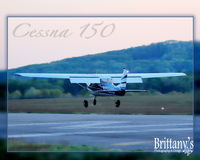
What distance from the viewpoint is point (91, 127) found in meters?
23.7

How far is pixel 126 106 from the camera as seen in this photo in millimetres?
35844

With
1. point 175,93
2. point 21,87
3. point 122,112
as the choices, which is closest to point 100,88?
point 122,112

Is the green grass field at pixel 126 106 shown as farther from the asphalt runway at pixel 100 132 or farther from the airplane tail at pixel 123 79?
the asphalt runway at pixel 100 132

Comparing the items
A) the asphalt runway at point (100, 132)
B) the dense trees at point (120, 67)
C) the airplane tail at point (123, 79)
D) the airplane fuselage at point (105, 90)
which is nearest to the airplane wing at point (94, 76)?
the airplane tail at point (123, 79)

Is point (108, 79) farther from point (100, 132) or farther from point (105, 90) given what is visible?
point (100, 132)

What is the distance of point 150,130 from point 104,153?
6983mm

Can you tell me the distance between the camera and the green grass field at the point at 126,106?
33.8m

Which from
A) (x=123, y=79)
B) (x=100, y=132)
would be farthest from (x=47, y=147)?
(x=123, y=79)

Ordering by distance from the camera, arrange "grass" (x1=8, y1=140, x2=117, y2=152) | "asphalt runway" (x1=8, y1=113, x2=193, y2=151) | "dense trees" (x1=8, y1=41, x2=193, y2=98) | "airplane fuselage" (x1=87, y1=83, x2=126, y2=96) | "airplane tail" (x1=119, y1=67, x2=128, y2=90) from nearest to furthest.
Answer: "grass" (x1=8, y1=140, x2=117, y2=152) → "asphalt runway" (x1=8, y1=113, x2=193, y2=151) → "dense trees" (x1=8, y1=41, x2=193, y2=98) → "airplane tail" (x1=119, y1=67, x2=128, y2=90) → "airplane fuselage" (x1=87, y1=83, x2=126, y2=96)

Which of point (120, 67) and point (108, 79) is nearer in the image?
point (108, 79)

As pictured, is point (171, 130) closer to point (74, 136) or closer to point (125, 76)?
point (74, 136)

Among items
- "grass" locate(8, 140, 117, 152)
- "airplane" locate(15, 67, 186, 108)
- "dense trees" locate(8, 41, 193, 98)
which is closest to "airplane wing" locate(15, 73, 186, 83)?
"airplane" locate(15, 67, 186, 108)

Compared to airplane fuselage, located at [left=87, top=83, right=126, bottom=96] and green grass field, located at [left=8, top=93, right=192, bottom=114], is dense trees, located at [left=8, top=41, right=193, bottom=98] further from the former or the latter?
green grass field, located at [left=8, top=93, right=192, bottom=114]

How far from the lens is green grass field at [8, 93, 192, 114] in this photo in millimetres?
33844
